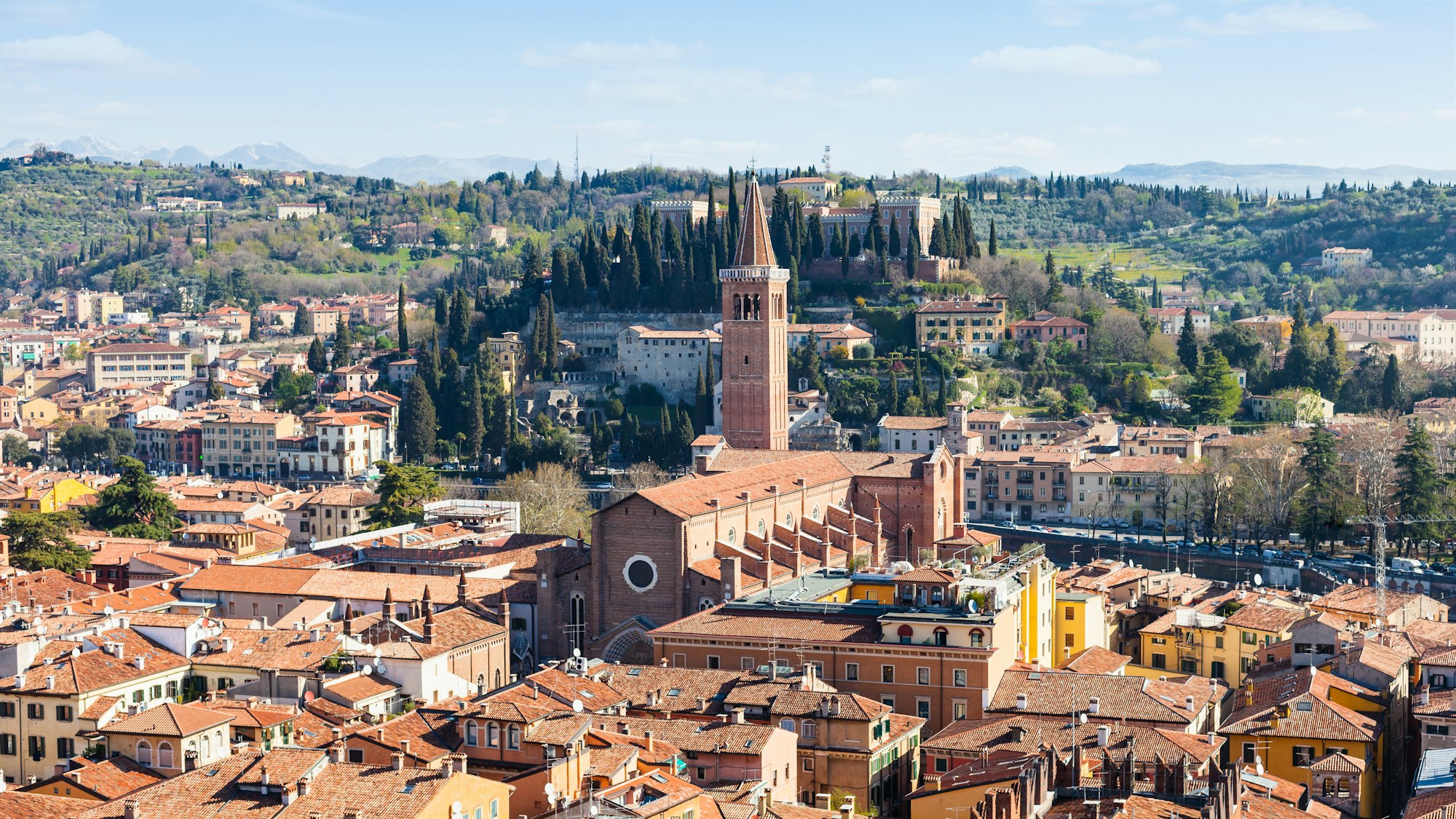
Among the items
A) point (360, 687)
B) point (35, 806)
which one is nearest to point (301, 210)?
point (360, 687)

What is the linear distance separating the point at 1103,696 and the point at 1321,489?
31345 millimetres

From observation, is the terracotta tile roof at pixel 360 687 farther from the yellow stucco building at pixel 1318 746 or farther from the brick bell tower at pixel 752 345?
the brick bell tower at pixel 752 345

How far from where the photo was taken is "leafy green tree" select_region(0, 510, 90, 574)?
44.7 metres

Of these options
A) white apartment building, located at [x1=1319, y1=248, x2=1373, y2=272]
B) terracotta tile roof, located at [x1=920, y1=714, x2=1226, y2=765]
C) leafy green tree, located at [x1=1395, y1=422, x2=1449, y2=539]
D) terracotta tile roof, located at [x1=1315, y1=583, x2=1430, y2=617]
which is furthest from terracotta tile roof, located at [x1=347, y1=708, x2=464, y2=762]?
white apartment building, located at [x1=1319, y1=248, x2=1373, y2=272]

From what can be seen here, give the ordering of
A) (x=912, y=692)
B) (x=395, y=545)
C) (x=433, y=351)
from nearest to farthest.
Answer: (x=912, y=692), (x=395, y=545), (x=433, y=351)

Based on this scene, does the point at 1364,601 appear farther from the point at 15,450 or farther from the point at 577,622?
the point at 15,450

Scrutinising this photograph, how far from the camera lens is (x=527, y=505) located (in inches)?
2381

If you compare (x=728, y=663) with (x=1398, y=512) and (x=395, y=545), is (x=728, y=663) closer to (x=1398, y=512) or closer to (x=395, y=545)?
(x=395, y=545)

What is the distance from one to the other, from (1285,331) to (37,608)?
69950 mm

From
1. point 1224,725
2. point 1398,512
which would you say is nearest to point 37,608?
point 1224,725

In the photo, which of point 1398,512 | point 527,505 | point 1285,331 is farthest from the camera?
point 1285,331

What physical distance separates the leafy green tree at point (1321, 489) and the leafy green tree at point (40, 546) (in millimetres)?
33145

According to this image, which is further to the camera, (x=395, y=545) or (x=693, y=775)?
(x=395, y=545)

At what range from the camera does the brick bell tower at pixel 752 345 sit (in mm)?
55344
